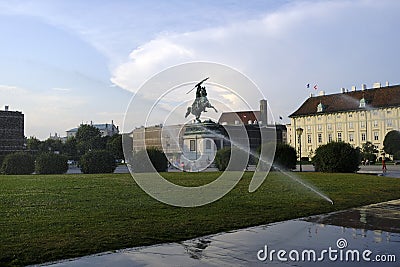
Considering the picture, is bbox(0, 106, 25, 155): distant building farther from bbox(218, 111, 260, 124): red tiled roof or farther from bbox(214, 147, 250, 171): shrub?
bbox(214, 147, 250, 171): shrub

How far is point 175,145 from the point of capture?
40531mm

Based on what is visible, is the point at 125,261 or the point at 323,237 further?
the point at 323,237

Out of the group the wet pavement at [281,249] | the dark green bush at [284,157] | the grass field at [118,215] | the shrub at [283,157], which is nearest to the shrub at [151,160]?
the shrub at [283,157]

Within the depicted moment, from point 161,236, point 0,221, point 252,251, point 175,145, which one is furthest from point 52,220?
point 175,145

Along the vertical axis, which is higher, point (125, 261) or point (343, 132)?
point (343, 132)

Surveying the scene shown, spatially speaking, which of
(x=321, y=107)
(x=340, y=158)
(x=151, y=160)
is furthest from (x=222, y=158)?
(x=321, y=107)

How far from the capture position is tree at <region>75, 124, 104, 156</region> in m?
127

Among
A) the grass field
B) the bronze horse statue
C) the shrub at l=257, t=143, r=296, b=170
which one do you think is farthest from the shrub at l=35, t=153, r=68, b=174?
the grass field

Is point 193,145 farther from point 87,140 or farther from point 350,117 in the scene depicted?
point 87,140

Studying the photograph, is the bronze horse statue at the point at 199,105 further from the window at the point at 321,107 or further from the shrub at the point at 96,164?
the window at the point at 321,107

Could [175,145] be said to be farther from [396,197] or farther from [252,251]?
[252,251]

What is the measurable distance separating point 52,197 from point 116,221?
705 cm

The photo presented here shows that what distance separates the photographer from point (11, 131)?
7644cm

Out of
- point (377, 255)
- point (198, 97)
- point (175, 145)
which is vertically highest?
point (198, 97)
